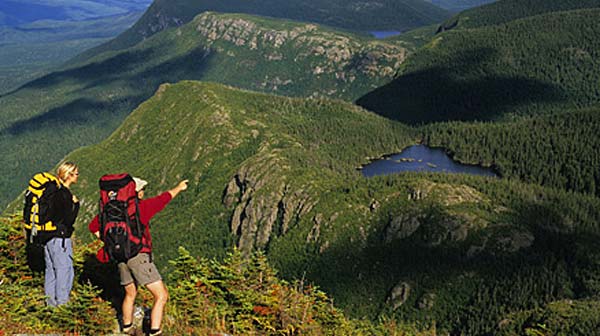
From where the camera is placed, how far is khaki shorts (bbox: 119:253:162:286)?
78.4 ft

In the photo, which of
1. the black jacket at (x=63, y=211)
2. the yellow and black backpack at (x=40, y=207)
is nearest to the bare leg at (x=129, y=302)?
the black jacket at (x=63, y=211)

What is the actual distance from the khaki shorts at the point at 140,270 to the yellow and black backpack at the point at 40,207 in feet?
17.7

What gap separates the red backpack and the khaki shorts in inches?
26.6

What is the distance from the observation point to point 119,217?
75.2ft

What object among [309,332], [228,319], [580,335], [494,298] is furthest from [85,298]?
[494,298]

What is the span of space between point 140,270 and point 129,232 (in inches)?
80.5

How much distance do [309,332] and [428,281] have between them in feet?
464

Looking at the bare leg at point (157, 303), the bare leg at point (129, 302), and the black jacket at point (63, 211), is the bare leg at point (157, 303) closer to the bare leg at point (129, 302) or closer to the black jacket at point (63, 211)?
the bare leg at point (129, 302)

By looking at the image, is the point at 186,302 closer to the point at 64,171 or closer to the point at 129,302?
the point at 129,302

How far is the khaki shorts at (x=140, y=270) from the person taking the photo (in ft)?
78.4

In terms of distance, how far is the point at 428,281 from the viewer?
162000mm

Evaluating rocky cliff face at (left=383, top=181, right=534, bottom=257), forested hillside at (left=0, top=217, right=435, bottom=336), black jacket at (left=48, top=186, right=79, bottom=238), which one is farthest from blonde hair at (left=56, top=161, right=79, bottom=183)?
rocky cliff face at (left=383, top=181, right=534, bottom=257)

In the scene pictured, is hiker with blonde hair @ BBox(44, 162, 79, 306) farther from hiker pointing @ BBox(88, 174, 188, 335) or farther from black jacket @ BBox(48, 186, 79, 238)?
hiker pointing @ BBox(88, 174, 188, 335)

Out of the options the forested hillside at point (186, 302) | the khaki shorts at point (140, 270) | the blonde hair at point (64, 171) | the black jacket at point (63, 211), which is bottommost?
the forested hillside at point (186, 302)
